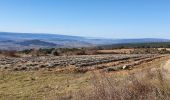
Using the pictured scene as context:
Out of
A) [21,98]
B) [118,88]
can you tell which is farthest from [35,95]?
[118,88]

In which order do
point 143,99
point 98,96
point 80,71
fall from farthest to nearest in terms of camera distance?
point 80,71 → point 98,96 → point 143,99

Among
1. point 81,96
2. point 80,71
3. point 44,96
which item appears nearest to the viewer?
point 81,96

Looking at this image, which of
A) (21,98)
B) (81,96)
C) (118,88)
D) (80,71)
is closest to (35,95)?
(21,98)

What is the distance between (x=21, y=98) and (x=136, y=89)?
724cm

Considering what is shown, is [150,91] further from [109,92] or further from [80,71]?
[80,71]

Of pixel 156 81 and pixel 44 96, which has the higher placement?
pixel 156 81

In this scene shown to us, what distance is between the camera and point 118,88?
8734 mm

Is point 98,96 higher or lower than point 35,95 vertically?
higher

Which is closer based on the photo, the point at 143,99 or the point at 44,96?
the point at 143,99

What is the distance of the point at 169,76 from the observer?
9719 millimetres

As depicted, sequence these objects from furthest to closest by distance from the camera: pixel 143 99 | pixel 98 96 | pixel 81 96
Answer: pixel 81 96
pixel 98 96
pixel 143 99

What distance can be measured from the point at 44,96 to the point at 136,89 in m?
6.76

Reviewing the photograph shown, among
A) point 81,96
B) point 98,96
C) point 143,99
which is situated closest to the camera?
point 143,99

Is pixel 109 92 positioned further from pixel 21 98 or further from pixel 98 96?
pixel 21 98
